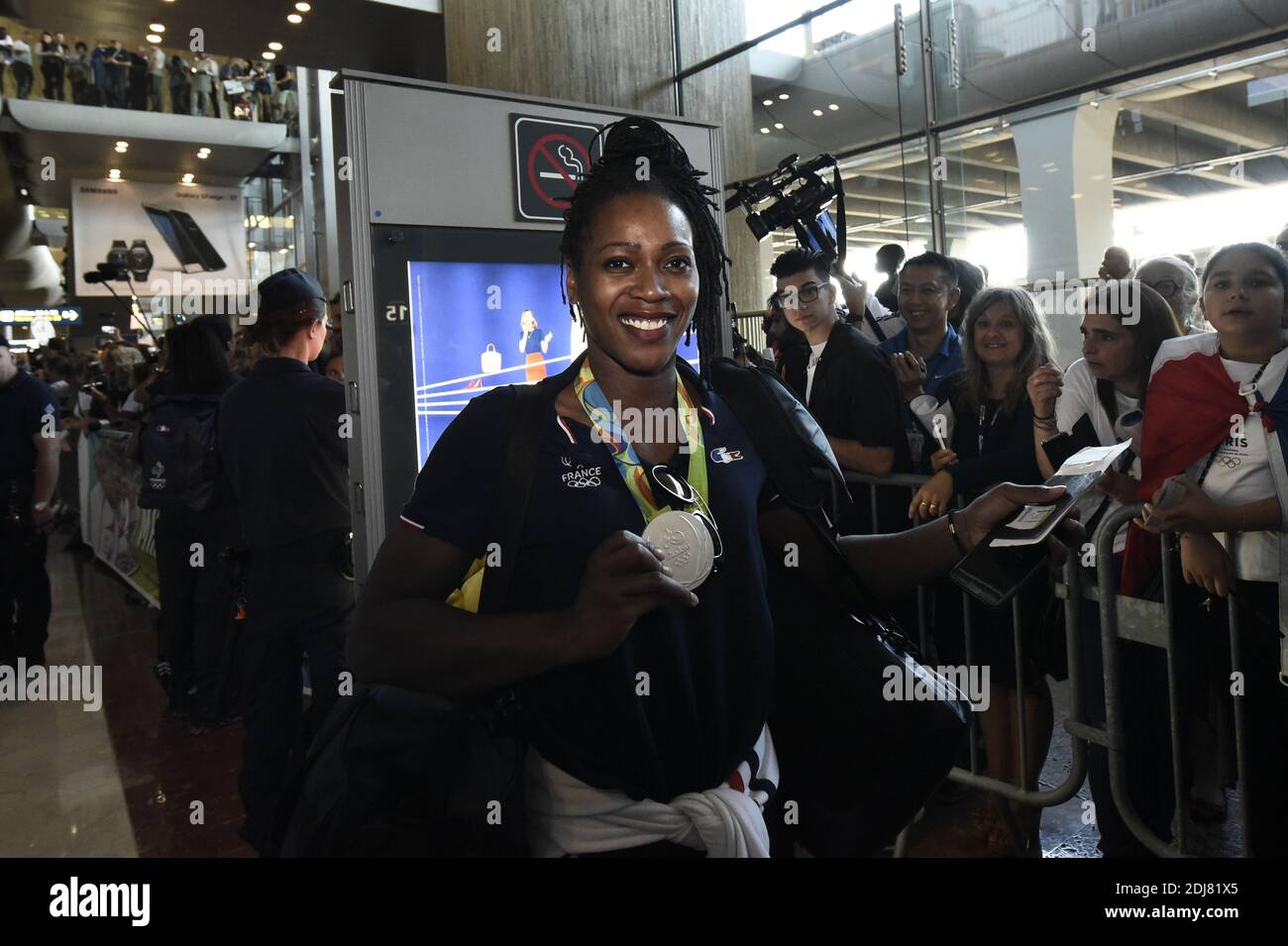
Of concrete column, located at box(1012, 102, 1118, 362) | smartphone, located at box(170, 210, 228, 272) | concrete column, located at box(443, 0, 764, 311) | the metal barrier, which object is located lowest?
the metal barrier

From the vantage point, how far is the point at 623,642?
1242 millimetres

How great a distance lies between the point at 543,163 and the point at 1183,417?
229cm

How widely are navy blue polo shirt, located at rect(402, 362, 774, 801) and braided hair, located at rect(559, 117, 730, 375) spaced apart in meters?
0.33

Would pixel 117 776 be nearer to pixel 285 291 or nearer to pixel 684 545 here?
pixel 285 291

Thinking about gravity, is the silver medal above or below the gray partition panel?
below

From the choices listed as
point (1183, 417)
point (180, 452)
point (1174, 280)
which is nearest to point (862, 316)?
point (1174, 280)

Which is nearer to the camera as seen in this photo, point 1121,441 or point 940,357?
point 1121,441

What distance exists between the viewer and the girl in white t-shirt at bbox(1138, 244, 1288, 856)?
2.39m

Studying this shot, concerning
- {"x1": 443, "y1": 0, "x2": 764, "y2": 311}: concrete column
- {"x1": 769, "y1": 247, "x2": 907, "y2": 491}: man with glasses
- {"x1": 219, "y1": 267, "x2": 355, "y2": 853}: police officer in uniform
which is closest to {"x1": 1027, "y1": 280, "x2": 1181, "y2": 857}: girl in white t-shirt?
{"x1": 769, "y1": 247, "x2": 907, "y2": 491}: man with glasses

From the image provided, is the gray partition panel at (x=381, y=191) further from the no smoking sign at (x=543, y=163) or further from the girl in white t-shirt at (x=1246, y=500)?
the girl in white t-shirt at (x=1246, y=500)

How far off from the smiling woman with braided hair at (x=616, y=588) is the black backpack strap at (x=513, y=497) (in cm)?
1

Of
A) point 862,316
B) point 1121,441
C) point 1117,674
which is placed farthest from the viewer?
point 862,316

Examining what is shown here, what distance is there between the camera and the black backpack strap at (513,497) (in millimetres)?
1256

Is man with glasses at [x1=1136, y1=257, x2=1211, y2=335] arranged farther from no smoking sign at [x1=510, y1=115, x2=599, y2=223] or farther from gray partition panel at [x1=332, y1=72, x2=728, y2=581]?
gray partition panel at [x1=332, y1=72, x2=728, y2=581]
